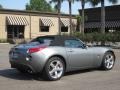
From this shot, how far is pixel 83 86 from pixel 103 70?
3.49 metres

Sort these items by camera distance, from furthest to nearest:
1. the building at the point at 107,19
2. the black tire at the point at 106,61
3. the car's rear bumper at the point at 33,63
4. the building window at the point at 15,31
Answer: the building at the point at 107,19
the building window at the point at 15,31
the black tire at the point at 106,61
the car's rear bumper at the point at 33,63

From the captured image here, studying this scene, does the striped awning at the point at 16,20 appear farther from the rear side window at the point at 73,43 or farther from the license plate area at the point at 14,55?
the license plate area at the point at 14,55

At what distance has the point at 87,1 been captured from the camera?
40.7 m

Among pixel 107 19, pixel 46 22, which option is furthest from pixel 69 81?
pixel 107 19

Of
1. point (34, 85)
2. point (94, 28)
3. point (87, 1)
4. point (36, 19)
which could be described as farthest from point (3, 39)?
point (34, 85)

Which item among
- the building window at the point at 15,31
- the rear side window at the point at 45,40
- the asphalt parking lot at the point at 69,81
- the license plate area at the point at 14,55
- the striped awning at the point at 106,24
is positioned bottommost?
→ the asphalt parking lot at the point at 69,81

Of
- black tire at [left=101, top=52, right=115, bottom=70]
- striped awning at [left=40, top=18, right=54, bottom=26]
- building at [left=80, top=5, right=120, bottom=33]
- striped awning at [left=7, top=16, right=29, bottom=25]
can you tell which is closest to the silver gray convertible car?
black tire at [left=101, top=52, right=115, bottom=70]

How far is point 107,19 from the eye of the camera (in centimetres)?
5528

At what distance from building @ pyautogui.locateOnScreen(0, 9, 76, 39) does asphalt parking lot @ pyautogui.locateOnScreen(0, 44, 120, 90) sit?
106ft

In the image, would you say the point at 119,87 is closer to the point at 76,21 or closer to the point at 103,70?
the point at 103,70

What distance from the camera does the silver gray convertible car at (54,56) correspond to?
33.3 ft

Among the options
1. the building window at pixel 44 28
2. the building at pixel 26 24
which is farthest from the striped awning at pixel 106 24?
the building window at pixel 44 28

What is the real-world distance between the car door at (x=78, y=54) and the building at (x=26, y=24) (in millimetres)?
32781

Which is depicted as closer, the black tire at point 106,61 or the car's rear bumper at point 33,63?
the car's rear bumper at point 33,63
